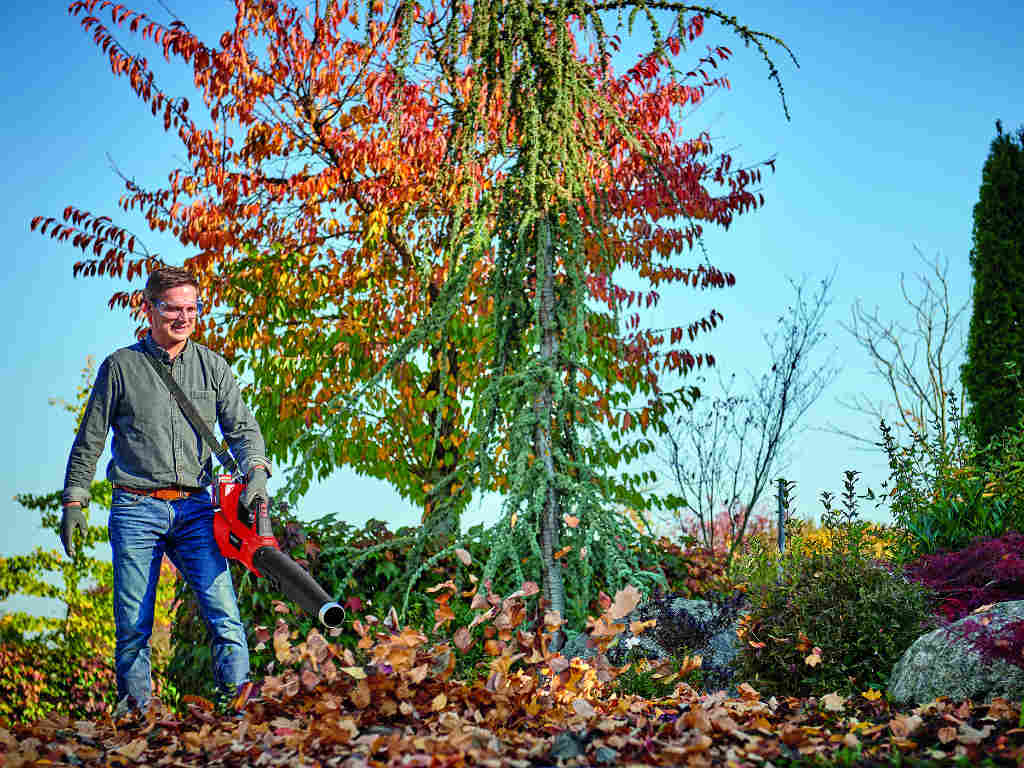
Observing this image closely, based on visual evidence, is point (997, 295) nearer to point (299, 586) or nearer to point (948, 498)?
point (948, 498)

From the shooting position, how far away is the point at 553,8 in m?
5.56

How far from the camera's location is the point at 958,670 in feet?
12.8

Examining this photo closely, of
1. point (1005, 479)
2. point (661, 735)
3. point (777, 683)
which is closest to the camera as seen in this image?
point (661, 735)

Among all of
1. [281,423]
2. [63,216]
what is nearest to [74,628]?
[281,423]

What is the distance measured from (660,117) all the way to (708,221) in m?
1.16

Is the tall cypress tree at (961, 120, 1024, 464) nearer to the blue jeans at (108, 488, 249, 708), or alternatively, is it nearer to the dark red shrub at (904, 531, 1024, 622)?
the dark red shrub at (904, 531, 1024, 622)

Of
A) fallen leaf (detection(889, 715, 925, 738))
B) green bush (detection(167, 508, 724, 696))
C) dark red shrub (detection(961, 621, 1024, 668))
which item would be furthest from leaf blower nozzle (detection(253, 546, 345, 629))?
dark red shrub (detection(961, 621, 1024, 668))

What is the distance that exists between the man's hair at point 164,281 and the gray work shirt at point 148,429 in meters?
0.29

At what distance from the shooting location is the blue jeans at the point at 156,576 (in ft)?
14.3

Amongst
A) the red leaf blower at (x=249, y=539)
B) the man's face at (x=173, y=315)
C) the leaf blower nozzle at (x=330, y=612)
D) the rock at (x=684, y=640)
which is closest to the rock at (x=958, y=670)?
the rock at (x=684, y=640)

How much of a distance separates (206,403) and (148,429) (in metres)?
0.34

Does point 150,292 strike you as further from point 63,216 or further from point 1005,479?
point 1005,479

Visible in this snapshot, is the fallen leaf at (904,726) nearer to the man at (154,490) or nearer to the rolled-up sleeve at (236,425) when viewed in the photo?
the man at (154,490)

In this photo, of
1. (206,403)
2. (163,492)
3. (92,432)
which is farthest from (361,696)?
(92,432)
